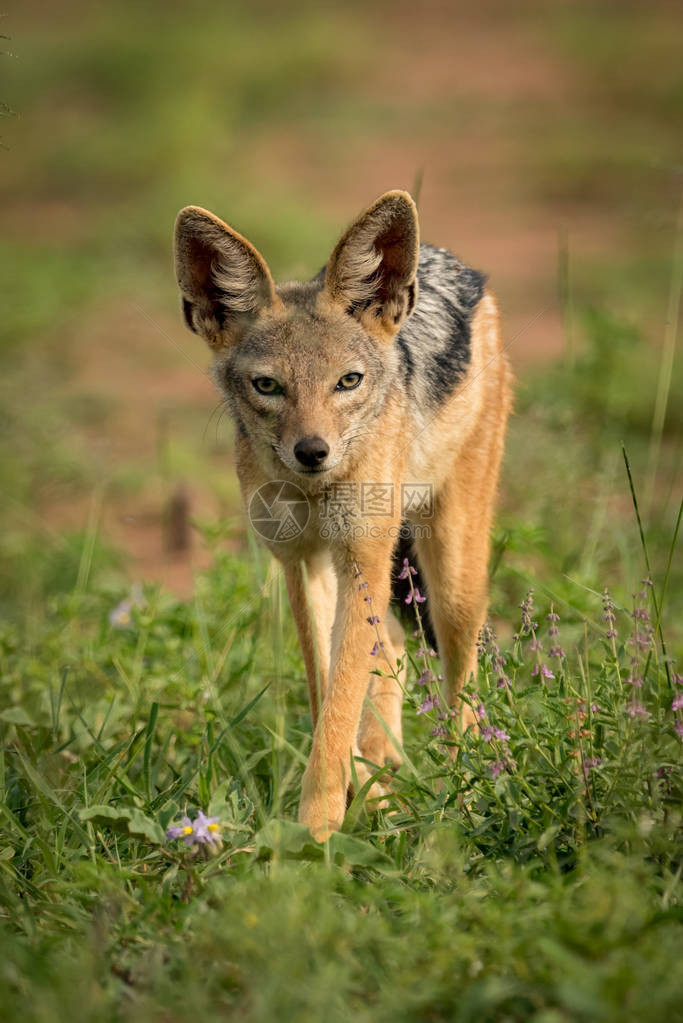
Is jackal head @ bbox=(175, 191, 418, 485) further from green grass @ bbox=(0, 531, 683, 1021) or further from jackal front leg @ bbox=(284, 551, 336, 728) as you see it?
green grass @ bbox=(0, 531, 683, 1021)

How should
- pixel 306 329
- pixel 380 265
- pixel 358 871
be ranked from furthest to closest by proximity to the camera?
1. pixel 380 265
2. pixel 306 329
3. pixel 358 871

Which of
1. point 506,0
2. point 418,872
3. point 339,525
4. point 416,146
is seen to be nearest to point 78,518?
point 339,525

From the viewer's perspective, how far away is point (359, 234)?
3.58 metres

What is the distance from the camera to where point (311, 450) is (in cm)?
337

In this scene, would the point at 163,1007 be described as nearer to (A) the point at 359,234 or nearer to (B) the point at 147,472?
(A) the point at 359,234

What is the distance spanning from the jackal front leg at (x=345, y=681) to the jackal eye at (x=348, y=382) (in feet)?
1.78

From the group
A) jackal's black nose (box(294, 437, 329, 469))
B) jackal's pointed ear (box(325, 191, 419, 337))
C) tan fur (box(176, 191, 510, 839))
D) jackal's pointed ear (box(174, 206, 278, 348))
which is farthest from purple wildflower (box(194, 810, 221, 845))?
jackal's pointed ear (box(325, 191, 419, 337))

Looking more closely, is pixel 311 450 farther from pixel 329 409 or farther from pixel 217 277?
pixel 217 277

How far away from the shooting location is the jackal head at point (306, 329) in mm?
3521

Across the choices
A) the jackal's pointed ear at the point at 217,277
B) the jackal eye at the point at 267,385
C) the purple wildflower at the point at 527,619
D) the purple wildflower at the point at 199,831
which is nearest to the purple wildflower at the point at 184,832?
the purple wildflower at the point at 199,831

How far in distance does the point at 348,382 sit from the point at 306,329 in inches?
9.2

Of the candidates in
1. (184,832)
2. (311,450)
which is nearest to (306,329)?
(311,450)

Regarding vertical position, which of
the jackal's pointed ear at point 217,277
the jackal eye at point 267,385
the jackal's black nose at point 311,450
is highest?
the jackal's pointed ear at point 217,277

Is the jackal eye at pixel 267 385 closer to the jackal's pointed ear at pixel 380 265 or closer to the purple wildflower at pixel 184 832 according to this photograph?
the jackal's pointed ear at pixel 380 265
